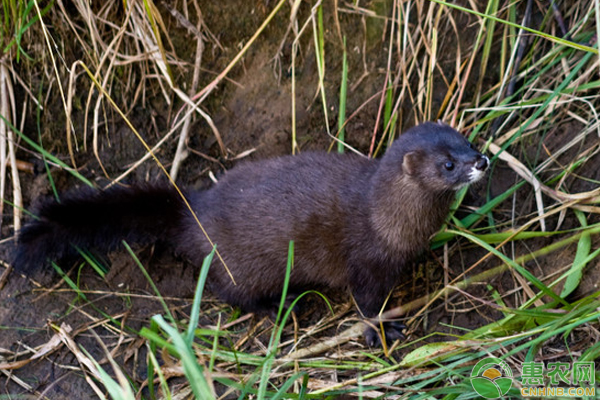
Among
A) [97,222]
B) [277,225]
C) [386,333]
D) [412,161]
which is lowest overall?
[386,333]

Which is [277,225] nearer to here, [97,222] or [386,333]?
[386,333]

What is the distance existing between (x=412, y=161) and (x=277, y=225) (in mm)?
815

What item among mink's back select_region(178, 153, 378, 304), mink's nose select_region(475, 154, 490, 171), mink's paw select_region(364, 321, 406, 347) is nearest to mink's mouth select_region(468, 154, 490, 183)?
mink's nose select_region(475, 154, 490, 171)

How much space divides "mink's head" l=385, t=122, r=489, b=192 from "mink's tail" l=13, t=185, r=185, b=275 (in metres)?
1.33

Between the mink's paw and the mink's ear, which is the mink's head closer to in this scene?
the mink's ear

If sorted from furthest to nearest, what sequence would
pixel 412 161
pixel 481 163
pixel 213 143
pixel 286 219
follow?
pixel 213 143, pixel 286 219, pixel 412 161, pixel 481 163

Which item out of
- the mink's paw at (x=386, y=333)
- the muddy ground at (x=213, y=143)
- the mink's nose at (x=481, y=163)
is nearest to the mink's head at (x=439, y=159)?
the mink's nose at (x=481, y=163)

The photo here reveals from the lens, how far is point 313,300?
3.88 meters

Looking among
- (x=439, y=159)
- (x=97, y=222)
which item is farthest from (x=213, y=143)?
(x=439, y=159)

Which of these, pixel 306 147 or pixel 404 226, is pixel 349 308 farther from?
pixel 306 147

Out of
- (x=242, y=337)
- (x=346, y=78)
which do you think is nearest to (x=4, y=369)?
(x=242, y=337)

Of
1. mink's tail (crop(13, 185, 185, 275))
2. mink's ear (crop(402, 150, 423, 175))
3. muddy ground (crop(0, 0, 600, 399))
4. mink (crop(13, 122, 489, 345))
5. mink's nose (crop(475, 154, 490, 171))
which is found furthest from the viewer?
muddy ground (crop(0, 0, 600, 399))

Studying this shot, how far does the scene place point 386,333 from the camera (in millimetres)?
3539

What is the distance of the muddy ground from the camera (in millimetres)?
3674
